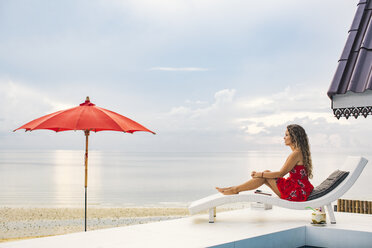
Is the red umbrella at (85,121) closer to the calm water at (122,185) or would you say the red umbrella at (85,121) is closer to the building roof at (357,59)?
the building roof at (357,59)

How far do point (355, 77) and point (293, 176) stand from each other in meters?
1.38

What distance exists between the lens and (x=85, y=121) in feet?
18.0

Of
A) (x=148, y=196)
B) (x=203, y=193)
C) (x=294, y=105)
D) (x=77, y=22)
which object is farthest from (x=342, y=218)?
(x=77, y=22)

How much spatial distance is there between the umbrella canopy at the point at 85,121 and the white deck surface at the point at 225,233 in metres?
→ 1.25

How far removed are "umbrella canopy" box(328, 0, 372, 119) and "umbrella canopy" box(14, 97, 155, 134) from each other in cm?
254

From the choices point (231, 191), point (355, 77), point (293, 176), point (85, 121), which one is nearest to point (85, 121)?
point (85, 121)

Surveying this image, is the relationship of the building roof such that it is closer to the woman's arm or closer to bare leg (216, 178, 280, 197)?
the woman's arm

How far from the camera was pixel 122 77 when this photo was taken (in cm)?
7512

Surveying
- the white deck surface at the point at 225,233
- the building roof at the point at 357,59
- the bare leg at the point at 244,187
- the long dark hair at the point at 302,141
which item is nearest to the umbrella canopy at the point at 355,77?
the building roof at the point at 357,59

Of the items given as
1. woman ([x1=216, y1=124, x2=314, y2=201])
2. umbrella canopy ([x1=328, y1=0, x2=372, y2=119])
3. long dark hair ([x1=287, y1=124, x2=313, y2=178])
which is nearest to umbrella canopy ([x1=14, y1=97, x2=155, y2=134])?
woman ([x1=216, y1=124, x2=314, y2=201])

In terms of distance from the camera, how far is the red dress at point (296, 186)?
5.38m

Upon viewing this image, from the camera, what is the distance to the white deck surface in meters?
4.35

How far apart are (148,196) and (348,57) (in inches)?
1195

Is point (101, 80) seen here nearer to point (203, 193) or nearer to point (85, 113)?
point (203, 193)
